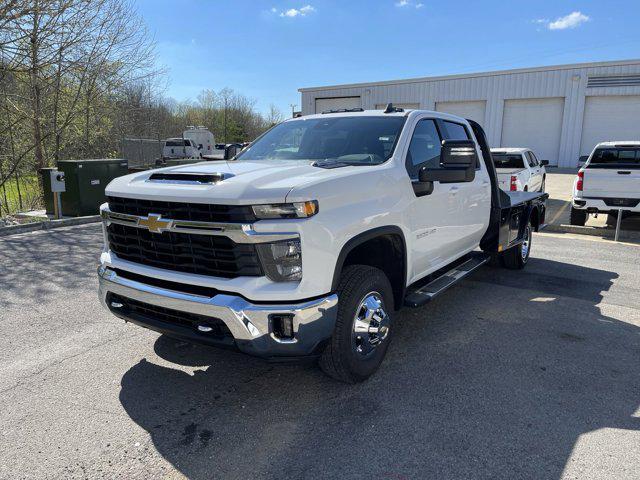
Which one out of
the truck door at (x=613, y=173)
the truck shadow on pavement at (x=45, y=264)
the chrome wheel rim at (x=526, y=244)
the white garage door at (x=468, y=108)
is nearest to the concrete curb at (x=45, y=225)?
the truck shadow on pavement at (x=45, y=264)

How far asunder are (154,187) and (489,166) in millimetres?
3998

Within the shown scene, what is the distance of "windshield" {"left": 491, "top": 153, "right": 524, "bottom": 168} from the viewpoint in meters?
12.4

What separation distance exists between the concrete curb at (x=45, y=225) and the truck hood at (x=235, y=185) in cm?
694

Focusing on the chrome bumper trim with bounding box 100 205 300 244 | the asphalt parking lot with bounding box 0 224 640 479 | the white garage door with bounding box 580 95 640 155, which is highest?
the white garage door with bounding box 580 95 640 155

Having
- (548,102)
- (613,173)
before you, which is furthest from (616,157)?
(548,102)

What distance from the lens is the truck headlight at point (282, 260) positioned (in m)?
2.82

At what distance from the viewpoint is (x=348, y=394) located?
135 inches

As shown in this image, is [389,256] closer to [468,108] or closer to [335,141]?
[335,141]

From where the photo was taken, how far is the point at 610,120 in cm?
2539

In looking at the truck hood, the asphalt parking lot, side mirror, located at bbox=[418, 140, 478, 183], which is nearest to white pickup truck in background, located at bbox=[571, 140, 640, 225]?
the asphalt parking lot

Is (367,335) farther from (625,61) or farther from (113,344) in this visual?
(625,61)

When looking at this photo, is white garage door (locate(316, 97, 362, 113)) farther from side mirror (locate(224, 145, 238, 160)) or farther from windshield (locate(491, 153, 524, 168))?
side mirror (locate(224, 145, 238, 160))

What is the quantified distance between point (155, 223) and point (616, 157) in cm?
1004

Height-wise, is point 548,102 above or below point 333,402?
above
